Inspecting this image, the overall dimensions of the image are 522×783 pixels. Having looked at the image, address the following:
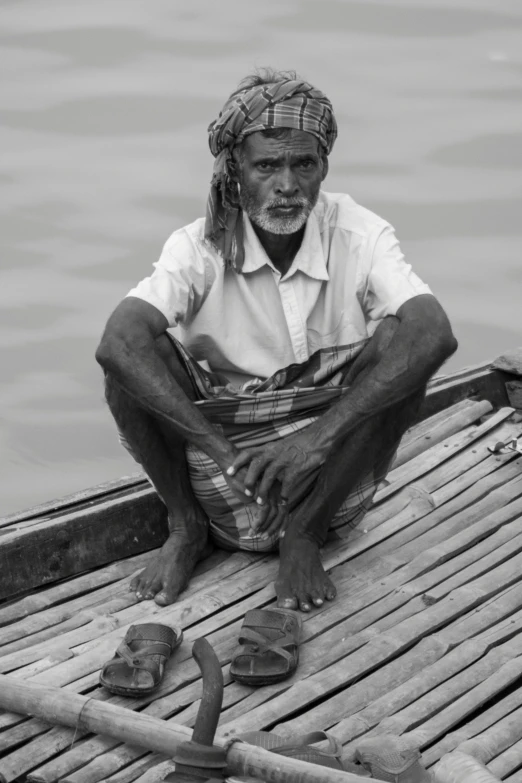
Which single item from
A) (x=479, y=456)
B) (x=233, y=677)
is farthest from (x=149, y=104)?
(x=233, y=677)

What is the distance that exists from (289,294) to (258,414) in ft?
0.98

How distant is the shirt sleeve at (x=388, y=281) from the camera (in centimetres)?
300

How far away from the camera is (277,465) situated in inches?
113

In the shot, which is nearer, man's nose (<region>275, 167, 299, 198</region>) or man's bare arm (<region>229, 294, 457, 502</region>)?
man's bare arm (<region>229, 294, 457, 502</region>)

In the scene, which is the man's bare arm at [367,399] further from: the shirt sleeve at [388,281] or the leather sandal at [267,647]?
the leather sandal at [267,647]

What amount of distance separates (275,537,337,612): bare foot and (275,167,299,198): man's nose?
0.80 meters

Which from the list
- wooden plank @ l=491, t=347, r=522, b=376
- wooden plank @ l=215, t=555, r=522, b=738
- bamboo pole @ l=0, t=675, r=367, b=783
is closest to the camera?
bamboo pole @ l=0, t=675, r=367, b=783

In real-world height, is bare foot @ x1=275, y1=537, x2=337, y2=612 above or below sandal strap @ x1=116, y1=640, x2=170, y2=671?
below

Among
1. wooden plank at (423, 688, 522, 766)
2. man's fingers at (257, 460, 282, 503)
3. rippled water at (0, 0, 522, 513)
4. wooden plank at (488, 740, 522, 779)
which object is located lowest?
rippled water at (0, 0, 522, 513)

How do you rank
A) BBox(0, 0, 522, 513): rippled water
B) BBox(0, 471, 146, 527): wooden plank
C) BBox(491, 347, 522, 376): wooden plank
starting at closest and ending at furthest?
1. BBox(0, 471, 146, 527): wooden plank
2. BBox(491, 347, 522, 376): wooden plank
3. BBox(0, 0, 522, 513): rippled water

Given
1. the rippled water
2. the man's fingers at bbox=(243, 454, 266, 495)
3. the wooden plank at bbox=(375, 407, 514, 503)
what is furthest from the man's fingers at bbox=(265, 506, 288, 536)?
the rippled water

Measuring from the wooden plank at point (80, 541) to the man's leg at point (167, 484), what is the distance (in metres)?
0.15

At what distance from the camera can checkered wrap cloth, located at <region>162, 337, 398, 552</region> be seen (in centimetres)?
304

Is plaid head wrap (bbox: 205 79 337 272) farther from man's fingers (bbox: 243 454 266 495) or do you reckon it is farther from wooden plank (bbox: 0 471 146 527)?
wooden plank (bbox: 0 471 146 527)
